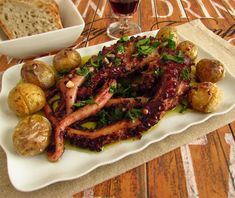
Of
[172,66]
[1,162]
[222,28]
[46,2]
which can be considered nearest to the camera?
[1,162]

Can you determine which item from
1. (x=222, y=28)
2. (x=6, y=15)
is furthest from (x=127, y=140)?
(x=222, y=28)

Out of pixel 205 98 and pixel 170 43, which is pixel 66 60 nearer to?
pixel 170 43

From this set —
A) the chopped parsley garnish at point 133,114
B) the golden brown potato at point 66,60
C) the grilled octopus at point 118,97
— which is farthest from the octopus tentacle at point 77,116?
the golden brown potato at point 66,60

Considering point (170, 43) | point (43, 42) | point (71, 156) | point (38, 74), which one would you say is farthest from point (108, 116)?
point (43, 42)

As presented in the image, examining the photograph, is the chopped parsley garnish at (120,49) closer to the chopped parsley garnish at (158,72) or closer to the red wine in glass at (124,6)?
the chopped parsley garnish at (158,72)

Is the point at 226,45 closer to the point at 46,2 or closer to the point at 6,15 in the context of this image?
the point at 46,2

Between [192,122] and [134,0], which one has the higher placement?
[134,0]
